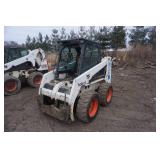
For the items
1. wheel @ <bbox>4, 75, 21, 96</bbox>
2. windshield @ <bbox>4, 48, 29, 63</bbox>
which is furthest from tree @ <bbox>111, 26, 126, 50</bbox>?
wheel @ <bbox>4, 75, 21, 96</bbox>

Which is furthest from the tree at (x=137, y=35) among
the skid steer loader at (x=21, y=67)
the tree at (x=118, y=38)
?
the skid steer loader at (x=21, y=67)

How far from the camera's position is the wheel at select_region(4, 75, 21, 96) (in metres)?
6.54

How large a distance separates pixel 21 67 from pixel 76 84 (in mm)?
4408

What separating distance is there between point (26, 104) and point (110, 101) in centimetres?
294

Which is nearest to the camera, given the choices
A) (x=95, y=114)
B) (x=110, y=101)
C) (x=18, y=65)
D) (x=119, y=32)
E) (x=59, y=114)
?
(x=59, y=114)

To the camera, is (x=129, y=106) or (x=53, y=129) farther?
(x=129, y=106)

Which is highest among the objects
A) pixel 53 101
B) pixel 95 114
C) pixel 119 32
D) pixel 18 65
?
pixel 119 32

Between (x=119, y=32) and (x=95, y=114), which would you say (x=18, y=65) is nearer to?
(x=95, y=114)

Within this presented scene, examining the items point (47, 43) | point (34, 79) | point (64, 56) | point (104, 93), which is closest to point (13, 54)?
point (34, 79)

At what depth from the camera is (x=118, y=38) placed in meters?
17.9

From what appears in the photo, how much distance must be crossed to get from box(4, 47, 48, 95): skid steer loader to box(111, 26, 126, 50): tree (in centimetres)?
1160

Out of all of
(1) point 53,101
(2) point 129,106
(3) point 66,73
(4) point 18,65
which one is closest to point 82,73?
(3) point 66,73

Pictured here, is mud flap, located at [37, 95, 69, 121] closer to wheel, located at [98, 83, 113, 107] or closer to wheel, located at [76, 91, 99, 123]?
wheel, located at [76, 91, 99, 123]

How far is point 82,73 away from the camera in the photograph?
4461 mm
